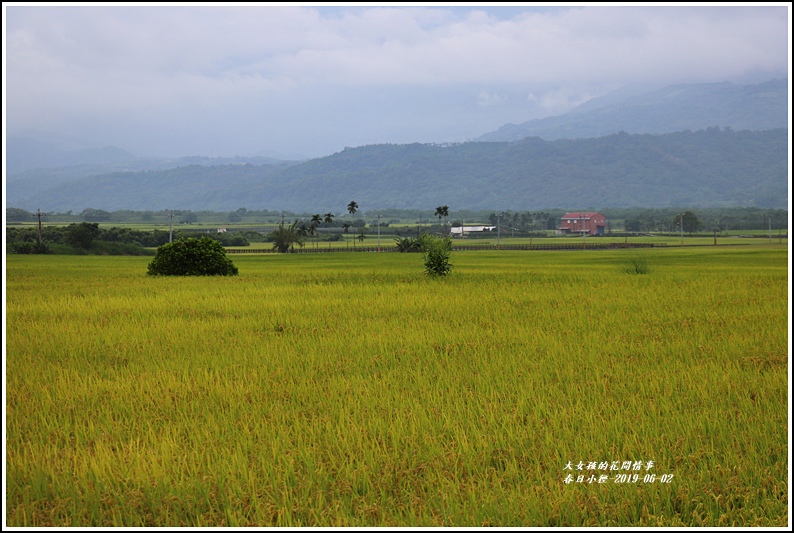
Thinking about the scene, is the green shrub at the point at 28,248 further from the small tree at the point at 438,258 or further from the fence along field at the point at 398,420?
the fence along field at the point at 398,420

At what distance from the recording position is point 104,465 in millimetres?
5270

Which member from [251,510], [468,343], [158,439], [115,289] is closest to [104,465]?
[158,439]

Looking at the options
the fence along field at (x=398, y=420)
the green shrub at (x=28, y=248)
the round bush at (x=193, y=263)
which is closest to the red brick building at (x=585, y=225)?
the green shrub at (x=28, y=248)

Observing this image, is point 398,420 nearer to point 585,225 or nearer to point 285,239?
point 285,239

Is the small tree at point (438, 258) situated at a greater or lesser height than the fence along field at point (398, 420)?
greater

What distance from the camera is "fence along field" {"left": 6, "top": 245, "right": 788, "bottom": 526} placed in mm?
4637

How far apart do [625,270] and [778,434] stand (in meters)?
23.4

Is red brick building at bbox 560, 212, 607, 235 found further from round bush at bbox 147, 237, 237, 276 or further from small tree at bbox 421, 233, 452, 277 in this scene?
round bush at bbox 147, 237, 237, 276

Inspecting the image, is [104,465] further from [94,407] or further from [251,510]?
[94,407]

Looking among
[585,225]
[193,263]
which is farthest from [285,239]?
[585,225]

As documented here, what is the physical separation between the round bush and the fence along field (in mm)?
12942

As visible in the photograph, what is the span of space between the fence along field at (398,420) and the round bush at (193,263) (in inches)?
510

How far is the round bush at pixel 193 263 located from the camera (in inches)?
1059

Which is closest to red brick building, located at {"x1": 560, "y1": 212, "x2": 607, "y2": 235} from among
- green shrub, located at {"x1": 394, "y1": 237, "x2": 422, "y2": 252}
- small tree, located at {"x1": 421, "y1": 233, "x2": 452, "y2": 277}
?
green shrub, located at {"x1": 394, "y1": 237, "x2": 422, "y2": 252}
